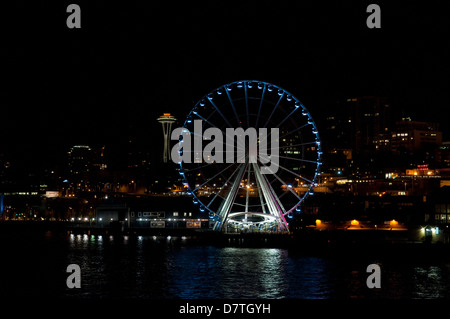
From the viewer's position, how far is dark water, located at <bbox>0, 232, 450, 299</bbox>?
36438mm

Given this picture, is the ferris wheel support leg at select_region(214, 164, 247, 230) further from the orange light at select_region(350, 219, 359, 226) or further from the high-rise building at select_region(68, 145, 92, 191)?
the high-rise building at select_region(68, 145, 92, 191)

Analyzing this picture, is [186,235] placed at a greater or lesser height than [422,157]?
lesser

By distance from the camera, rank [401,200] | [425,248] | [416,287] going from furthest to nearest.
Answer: [401,200] → [425,248] → [416,287]

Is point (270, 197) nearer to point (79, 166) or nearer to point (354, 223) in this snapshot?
point (354, 223)

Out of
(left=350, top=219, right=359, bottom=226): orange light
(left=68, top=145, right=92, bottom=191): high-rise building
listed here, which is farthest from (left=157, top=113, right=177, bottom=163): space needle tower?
(left=350, top=219, right=359, bottom=226): orange light

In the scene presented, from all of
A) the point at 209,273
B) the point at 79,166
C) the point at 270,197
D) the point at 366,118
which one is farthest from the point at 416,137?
the point at 209,273

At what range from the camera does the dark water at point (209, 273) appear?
120ft

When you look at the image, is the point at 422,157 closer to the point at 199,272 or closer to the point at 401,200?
the point at 401,200

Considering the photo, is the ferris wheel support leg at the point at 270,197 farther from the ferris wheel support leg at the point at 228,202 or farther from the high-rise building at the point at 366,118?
the high-rise building at the point at 366,118

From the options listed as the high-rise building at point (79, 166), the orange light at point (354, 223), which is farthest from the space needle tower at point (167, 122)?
the orange light at point (354, 223)
